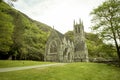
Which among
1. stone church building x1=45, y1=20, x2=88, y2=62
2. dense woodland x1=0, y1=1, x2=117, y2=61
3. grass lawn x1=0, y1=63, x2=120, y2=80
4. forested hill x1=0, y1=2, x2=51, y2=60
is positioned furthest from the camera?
stone church building x1=45, y1=20, x2=88, y2=62

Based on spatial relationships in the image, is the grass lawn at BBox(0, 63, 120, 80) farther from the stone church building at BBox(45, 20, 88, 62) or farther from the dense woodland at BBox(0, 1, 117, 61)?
the stone church building at BBox(45, 20, 88, 62)

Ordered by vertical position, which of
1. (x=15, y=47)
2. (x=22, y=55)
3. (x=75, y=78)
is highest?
(x=15, y=47)

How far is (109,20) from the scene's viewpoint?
2425 cm

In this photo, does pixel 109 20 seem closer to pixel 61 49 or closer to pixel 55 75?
pixel 55 75

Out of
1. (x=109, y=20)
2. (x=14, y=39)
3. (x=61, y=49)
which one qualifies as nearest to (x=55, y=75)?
(x=109, y=20)

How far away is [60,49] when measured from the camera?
5116cm

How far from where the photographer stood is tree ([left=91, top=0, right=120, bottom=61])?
73.5 ft

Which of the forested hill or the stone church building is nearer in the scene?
Result: the forested hill

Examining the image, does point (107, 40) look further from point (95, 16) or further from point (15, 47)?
point (15, 47)

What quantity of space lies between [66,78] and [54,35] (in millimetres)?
42224

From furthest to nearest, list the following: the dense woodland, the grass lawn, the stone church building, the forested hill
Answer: the stone church building < the dense woodland < the forested hill < the grass lawn

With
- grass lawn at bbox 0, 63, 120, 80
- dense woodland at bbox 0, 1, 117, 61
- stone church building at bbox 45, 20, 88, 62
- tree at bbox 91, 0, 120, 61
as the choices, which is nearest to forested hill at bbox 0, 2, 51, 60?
dense woodland at bbox 0, 1, 117, 61

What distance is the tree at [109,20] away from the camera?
22417 millimetres

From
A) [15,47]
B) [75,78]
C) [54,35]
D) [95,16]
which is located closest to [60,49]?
[54,35]
